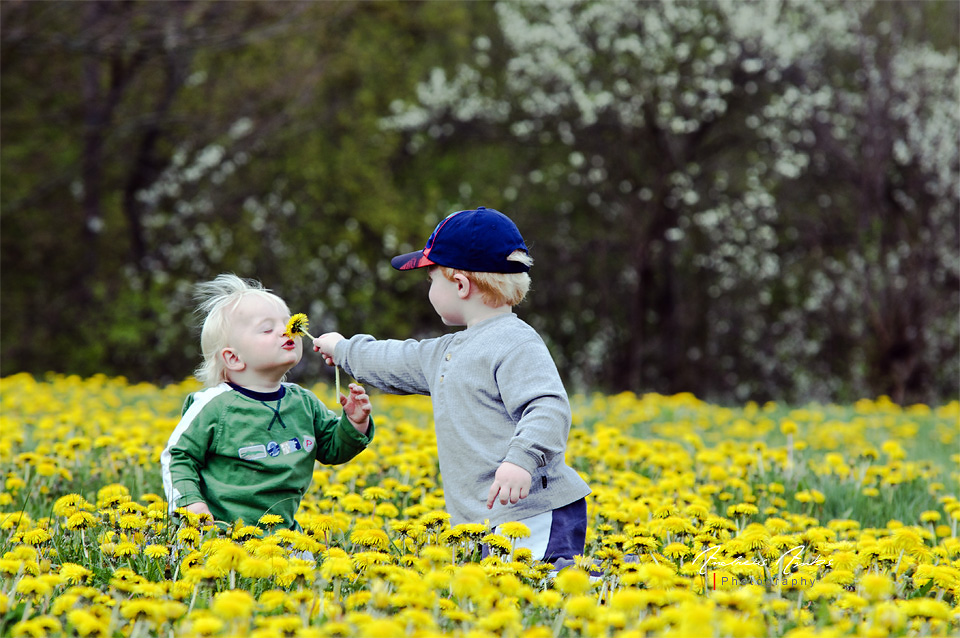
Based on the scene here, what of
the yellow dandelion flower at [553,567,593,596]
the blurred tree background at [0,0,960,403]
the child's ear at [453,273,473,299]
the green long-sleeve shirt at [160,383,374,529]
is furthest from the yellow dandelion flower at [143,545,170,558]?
the blurred tree background at [0,0,960,403]

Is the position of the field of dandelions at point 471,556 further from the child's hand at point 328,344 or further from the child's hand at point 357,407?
the child's hand at point 328,344

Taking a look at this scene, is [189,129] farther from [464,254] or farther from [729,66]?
[464,254]

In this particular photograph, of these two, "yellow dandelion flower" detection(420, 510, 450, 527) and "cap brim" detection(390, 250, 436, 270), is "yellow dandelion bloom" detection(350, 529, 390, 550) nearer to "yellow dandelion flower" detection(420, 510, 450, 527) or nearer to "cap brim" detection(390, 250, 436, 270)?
"yellow dandelion flower" detection(420, 510, 450, 527)

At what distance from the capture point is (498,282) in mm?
2996

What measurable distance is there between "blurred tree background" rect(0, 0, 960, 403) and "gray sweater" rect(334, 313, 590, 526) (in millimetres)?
10650

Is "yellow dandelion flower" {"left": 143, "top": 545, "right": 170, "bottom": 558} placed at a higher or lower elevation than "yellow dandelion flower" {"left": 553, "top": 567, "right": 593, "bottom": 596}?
lower

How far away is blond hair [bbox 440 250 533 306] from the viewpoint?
118 inches

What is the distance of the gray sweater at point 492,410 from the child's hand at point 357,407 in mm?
241

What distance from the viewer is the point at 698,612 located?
1570 mm

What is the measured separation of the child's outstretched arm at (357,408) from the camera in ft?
10.3

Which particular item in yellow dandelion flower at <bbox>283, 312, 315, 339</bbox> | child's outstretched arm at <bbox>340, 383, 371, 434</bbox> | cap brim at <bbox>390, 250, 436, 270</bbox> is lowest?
→ child's outstretched arm at <bbox>340, 383, 371, 434</bbox>

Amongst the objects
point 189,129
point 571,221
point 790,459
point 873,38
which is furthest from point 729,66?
point 790,459

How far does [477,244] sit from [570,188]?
13.2 m

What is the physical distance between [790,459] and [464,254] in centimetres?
239
